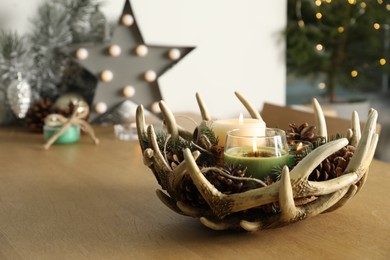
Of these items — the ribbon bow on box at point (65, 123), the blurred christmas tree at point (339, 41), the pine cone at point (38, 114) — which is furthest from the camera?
the blurred christmas tree at point (339, 41)

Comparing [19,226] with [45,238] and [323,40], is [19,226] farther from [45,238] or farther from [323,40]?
[323,40]

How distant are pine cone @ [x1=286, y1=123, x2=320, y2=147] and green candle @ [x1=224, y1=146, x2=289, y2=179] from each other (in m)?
0.10

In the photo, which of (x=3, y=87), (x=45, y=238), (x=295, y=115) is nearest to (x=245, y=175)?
(x=45, y=238)

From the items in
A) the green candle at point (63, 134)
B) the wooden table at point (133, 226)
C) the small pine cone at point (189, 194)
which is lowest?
the green candle at point (63, 134)

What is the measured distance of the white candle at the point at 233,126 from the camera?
0.87m

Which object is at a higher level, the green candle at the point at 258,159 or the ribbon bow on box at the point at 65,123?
the green candle at the point at 258,159

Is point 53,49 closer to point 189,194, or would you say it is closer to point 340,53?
point 189,194

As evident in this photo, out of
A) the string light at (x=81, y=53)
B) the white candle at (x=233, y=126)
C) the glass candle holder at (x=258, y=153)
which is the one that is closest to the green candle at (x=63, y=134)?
the string light at (x=81, y=53)

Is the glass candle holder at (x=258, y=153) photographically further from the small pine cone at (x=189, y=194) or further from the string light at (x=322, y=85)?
the string light at (x=322, y=85)

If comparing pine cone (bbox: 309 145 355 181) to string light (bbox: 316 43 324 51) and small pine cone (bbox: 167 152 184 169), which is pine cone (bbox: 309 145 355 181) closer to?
small pine cone (bbox: 167 152 184 169)

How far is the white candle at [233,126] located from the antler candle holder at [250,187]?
57 millimetres

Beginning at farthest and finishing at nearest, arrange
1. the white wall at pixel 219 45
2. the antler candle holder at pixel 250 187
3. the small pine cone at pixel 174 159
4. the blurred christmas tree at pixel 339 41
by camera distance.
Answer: the blurred christmas tree at pixel 339 41
the white wall at pixel 219 45
the small pine cone at pixel 174 159
the antler candle holder at pixel 250 187

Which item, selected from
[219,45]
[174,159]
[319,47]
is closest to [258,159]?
[174,159]

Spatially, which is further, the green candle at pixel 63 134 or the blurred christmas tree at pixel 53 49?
the blurred christmas tree at pixel 53 49
